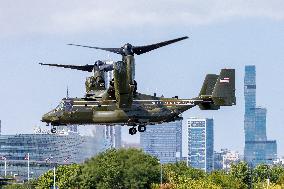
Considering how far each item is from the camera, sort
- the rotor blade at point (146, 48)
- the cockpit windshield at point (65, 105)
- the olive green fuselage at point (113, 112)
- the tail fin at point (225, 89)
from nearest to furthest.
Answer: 1. the rotor blade at point (146, 48)
2. the olive green fuselage at point (113, 112)
3. the cockpit windshield at point (65, 105)
4. the tail fin at point (225, 89)

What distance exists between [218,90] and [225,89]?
1315mm

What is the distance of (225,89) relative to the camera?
500 feet

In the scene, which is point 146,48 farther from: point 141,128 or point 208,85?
point 208,85

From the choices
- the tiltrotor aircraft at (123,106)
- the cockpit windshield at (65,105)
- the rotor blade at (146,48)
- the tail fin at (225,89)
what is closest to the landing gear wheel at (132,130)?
the tiltrotor aircraft at (123,106)

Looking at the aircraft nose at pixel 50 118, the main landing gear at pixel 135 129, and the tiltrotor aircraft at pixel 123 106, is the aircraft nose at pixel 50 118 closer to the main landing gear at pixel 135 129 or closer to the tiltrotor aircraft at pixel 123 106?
the tiltrotor aircraft at pixel 123 106

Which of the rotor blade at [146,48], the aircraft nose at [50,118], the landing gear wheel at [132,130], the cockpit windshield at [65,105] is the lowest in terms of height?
the landing gear wheel at [132,130]

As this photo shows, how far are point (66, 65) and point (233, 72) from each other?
20.1m

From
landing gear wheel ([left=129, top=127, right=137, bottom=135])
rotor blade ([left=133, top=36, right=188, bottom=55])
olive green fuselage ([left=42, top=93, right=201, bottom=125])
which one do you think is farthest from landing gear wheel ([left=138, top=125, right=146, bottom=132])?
rotor blade ([left=133, top=36, right=188, bottom=55])

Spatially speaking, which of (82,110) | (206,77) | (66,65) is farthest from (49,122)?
(206,77)

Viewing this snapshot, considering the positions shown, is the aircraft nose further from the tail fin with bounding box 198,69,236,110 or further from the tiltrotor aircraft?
the tail fin with bounding box 198,69,236,110

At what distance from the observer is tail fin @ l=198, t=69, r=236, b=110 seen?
489 feet

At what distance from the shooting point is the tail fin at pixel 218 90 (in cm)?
14912

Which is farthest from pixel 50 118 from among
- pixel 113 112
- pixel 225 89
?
pixel 225 89

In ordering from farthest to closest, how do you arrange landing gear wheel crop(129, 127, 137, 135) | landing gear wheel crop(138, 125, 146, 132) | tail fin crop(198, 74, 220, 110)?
tail fin crop(198, 74, 220, 110), landing gear wheel crop(129, 127, 137, 135), landing gear wheel crop(138, 125, 146, 132)
